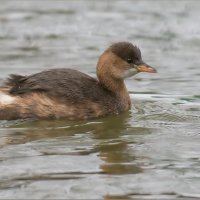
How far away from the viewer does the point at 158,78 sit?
11953mm

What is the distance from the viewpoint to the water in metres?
7.12

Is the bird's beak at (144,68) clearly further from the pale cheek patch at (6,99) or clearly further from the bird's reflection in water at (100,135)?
the pale cheek patch at (6,99)

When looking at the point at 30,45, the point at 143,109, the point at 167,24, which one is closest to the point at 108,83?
the point at 143,109

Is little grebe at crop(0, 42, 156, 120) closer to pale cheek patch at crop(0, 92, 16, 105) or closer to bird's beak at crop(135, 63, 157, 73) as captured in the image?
pale cheek patch at crop(0, 92, 16, 105)

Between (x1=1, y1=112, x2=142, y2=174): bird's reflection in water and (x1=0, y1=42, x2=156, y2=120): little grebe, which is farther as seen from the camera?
(x1=0, y1=42, x2=156, y2=120): little grebe

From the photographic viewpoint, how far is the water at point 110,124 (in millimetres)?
7121

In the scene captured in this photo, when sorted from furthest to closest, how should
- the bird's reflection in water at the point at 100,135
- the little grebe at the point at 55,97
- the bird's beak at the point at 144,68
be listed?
1. the bird's beak at the point at 144,68
2. the little grebe at the point at 55,97
3. the bird's reflection in water at the point at 100,135

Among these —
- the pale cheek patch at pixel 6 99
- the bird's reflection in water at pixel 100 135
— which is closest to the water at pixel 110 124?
the bird's reflection in water at pixel 100 135

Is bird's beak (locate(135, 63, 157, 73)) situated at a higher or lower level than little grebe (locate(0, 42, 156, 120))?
higher

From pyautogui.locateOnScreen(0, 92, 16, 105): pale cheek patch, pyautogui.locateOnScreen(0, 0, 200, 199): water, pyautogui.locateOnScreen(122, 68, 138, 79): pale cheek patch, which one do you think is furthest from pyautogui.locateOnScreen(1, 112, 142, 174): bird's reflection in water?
pyautogui.locateOnScreen(122, 68, 138, 79): pale cheek patch

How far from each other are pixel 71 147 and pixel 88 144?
0.83 ft

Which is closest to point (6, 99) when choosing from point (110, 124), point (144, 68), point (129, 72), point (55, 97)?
point (55, 97)

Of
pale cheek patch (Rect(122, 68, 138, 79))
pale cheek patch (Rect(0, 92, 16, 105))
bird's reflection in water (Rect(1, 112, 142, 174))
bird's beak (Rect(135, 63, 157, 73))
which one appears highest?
bird's beak (Rect(135, 63, 157, 73))

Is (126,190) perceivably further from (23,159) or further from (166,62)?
(166,62)
